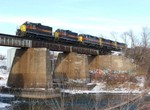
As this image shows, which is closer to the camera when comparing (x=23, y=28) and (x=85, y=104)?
(x=85, y=104)

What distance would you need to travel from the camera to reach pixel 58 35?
5516 cm

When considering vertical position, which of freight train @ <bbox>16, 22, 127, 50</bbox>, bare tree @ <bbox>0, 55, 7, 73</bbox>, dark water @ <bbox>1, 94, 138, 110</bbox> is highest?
freight train @ <bbox>16, 22, 127, 50</bbox>

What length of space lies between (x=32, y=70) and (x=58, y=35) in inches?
399

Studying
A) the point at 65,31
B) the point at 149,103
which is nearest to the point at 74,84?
the point at 65,31

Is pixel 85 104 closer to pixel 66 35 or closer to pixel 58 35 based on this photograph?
pixel 58 35

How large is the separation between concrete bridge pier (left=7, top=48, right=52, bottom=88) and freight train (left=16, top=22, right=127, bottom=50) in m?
2.89

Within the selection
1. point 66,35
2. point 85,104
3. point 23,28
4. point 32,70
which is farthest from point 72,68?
point 85,104

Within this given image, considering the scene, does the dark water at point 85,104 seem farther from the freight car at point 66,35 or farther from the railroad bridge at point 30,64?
the freight car at point 66,35

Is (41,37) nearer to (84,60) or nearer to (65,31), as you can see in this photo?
(65,31)

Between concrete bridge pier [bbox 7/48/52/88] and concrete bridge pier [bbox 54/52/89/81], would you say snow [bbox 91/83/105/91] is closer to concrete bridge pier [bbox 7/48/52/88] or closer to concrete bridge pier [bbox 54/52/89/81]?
concrete bridge pier [bbox 54/52/89/81]

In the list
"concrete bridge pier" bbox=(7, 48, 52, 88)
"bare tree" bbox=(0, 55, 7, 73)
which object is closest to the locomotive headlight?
"concrete bridge pier" bbox=(7, 48, 52, 88)

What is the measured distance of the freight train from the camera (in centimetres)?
4834

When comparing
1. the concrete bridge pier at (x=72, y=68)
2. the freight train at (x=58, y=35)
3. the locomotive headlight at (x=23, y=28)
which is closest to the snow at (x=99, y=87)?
the concrete bridge pier at (x=72, y=68)

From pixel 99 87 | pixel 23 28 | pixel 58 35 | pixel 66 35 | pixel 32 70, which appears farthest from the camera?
pixel 66 35
